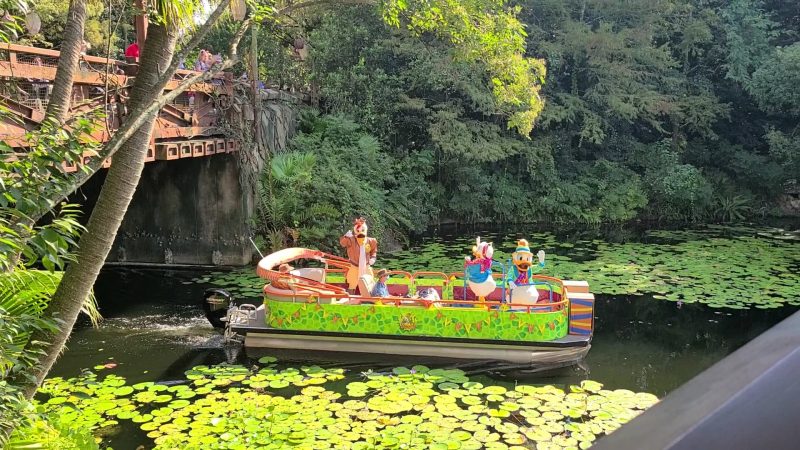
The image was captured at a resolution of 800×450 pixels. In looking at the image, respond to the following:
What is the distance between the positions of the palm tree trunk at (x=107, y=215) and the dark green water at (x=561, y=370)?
3.77m

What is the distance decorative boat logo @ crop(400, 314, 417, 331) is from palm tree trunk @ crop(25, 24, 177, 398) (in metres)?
6.03

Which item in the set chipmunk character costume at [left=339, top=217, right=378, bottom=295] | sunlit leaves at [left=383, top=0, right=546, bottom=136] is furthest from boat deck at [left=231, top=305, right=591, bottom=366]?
sunlit leaves at [left=383, top=0, right=546, bottom=136]

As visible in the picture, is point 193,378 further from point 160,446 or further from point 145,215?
point 145,215

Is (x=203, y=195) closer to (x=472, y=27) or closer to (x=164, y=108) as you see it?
(x=164, y=108)

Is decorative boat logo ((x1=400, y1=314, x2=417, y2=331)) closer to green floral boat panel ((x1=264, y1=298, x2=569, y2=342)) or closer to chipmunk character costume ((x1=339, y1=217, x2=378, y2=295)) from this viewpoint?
green floral boat panel ((x1=264, y1=298, x2=569, y2=342))

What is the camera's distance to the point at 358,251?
9.95 m

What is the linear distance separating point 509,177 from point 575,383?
44.3 feet

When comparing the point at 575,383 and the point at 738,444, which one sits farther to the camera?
the point at 575,383

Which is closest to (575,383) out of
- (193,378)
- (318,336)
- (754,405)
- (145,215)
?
(318,336)

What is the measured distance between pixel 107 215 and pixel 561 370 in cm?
680

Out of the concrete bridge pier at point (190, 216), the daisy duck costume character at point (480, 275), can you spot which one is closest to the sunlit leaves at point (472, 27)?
the daisy duck costume character at point (480, 275)

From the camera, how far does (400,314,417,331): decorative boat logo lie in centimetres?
928

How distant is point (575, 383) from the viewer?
8.47 m

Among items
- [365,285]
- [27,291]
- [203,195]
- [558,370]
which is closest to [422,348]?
[365,285]
